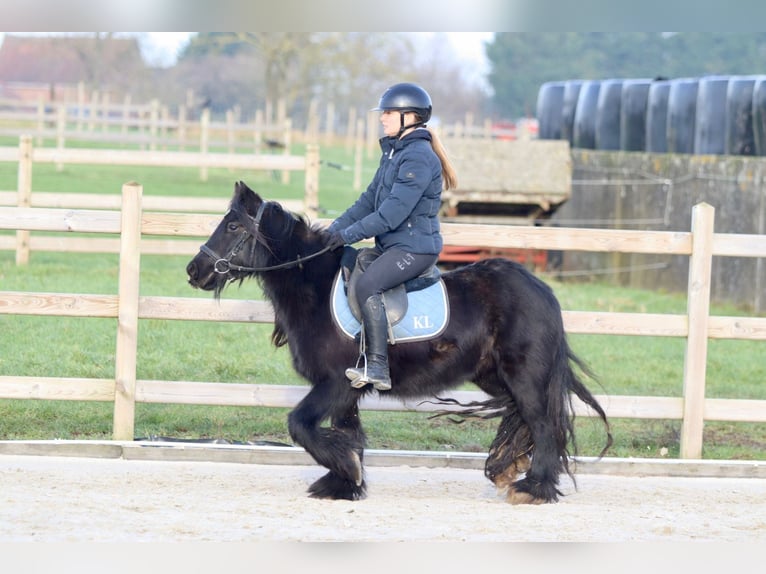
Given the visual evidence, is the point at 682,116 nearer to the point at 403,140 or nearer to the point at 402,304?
the point at 403,140

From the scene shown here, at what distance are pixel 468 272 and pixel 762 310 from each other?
8971mm

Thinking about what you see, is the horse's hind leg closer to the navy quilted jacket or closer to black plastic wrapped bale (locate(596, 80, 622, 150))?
the navy quilted jacket

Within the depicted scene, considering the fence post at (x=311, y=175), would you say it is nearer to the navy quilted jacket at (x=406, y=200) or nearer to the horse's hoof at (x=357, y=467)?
the navy quilted jacket at (x=406, y=200)

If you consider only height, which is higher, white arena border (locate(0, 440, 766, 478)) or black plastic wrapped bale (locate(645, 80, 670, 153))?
black plastic wrapped bale (locate(645, 80, 670, 153))

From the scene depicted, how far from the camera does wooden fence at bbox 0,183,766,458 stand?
267 inches

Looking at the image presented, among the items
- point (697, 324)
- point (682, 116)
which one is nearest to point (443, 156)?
point (697, 324)

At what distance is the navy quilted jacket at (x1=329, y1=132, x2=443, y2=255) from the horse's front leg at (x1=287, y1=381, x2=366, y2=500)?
0.83 meters

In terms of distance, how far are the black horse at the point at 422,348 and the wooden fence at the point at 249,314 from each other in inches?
34.0

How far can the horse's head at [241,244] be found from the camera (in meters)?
5.75

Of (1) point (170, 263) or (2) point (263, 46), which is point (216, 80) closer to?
(2) point (263, 46)

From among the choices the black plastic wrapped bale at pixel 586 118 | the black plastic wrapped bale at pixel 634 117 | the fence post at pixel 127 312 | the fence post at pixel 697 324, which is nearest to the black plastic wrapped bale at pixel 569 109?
the black plastic wrapped bale at pixel 586 118

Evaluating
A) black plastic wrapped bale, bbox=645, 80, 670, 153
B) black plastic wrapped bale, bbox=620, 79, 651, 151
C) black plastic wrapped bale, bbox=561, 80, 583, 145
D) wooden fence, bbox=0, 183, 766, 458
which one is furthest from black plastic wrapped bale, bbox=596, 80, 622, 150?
wooden fence, bbox=0, 183, 766, 458

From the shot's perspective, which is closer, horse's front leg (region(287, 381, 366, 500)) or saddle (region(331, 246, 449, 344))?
horse's front leg (region(287, 381, 366, 500))

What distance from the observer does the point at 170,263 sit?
15703mm
